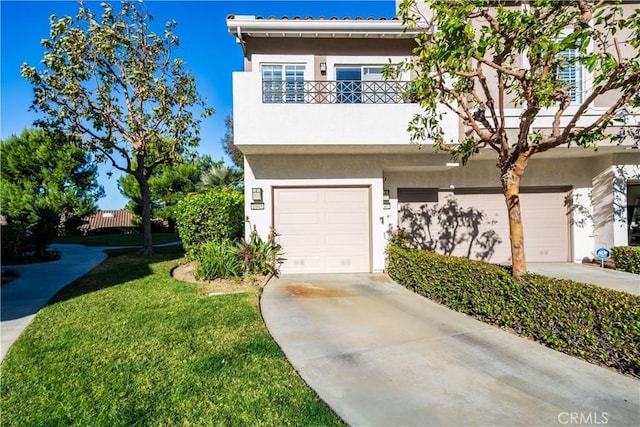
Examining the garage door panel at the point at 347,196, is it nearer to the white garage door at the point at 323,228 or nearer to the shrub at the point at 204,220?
the white garage door at the point at 323,228

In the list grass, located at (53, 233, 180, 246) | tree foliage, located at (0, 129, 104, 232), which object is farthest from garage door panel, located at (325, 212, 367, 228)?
tree foliage, located at (0, 129, 104, 232)

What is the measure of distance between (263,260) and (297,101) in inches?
174

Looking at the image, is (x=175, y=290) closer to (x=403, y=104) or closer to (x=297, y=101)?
(x=297, y=101)

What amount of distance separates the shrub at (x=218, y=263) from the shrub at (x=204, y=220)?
2.41ft

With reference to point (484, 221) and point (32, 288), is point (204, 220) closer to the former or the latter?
point (32, 288)

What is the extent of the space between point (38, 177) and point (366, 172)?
25.0 metres

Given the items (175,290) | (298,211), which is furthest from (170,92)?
(175,290)

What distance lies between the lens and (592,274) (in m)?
8.80

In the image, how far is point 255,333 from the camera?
5133mm

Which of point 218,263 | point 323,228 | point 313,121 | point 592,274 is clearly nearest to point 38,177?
point 218,263

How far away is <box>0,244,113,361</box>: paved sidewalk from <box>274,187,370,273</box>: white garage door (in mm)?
5671

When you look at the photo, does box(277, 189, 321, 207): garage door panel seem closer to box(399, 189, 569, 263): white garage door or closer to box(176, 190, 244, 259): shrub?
box(176, 190, 244, 259): shrub

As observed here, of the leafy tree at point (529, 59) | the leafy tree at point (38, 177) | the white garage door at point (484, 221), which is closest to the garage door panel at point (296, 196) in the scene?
the white garage door at point (484, 221)

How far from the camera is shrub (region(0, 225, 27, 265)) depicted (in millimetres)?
11297
